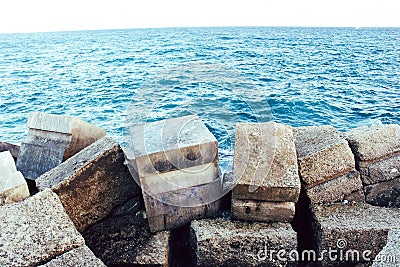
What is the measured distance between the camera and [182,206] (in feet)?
9.48

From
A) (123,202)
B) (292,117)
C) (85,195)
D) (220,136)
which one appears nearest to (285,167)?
(123,202)

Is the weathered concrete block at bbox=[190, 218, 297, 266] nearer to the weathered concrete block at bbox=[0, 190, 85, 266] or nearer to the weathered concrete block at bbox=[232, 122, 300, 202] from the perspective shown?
the weathered concrete block at bbox=[232, 122, 300, 202]

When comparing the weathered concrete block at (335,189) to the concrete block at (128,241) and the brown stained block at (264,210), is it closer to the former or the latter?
the brown stained block at (264,210)

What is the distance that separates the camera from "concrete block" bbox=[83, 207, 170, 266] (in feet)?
8.54

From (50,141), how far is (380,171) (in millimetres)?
3455

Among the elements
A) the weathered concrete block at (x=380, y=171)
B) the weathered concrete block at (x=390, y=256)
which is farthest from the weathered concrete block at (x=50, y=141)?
the weathered concrete block at (x=390, y=256)

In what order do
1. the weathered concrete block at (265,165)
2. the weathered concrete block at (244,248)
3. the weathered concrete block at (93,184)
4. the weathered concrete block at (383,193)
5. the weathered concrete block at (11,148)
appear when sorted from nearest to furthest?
the weathered concrete block at (244,248)
the weathered concrete block at (265,165)
the weathered concrete block at (93,184)
the weathered concrete block at (383,193)
the weathered concrete block at (11,148)

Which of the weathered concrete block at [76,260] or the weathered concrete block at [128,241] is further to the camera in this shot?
the weathered concrete block at [128,241]

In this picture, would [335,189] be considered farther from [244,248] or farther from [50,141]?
[50,141]

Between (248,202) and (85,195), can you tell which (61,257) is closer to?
(85,195)

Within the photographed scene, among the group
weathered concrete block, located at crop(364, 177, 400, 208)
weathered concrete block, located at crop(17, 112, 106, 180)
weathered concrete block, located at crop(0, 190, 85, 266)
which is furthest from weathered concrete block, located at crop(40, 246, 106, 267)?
weathered concrete block, located at crop(364, 177, 400, 208)

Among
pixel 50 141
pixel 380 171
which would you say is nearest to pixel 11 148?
pixel 50 141

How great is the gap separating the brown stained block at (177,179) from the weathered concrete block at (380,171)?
131 centimetres

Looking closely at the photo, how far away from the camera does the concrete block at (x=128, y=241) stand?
8.54ft
